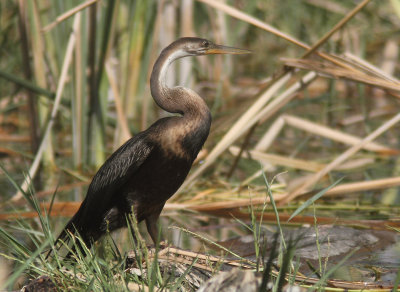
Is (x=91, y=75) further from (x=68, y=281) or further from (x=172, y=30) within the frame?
(x=68, y=281)

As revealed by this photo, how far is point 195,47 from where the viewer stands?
11.2 ft

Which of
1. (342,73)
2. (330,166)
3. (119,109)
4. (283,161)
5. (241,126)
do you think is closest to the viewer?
(342,73)

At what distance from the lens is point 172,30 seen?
21.4 feet

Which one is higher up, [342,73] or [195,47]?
[195,47]

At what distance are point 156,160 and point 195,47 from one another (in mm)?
613

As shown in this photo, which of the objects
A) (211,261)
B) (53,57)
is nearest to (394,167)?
(53,57)

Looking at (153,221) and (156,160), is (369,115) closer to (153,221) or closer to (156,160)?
(153,221)

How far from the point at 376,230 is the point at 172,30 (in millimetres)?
3232

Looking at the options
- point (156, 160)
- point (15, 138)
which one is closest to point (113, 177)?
point (156, 160)

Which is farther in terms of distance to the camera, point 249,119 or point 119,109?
point 119,109

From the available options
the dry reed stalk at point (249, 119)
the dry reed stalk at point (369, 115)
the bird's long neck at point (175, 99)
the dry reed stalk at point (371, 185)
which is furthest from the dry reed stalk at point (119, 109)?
the dry reed stalk at point (369, 115)

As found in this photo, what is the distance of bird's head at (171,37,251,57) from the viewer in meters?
3.34

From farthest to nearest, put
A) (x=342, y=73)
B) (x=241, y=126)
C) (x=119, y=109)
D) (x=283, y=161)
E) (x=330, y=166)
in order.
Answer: (x=283, y=161) < (x=119, y=109) < (x=241, y=126) < (x=330, y=166) < (x=342, y=73)

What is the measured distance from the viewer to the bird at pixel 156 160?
3.14 m
